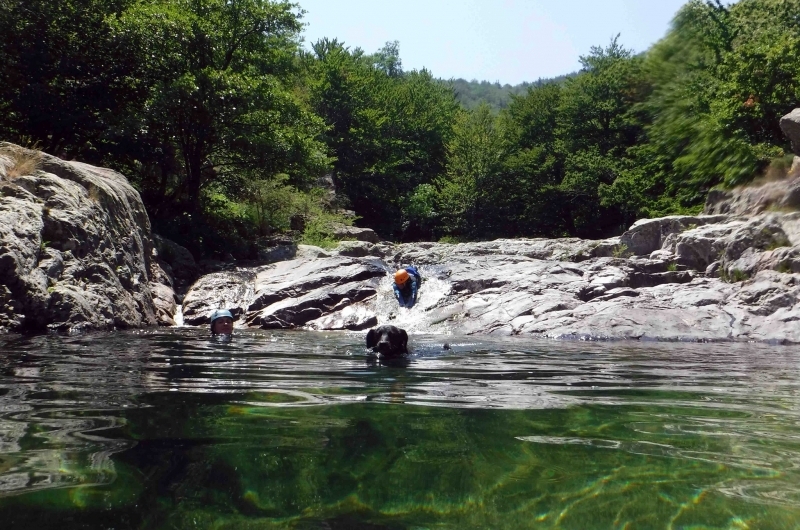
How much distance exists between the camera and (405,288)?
45.1ft

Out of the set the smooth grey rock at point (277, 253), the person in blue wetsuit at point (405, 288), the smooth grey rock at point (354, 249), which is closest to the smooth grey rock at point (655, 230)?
the person in blue wetsuit at point (405, 288)

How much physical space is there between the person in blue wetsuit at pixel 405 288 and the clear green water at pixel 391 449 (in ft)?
25.5

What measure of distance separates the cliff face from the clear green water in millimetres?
4189

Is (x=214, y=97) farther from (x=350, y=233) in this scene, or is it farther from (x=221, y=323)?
(x=221, y=323)

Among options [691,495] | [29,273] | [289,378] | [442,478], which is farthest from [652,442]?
[29,273]

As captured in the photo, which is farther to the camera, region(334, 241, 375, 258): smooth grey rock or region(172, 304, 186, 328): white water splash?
region(334, 241, 375, 258): smooth grey rock

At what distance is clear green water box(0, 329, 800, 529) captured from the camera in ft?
7.51

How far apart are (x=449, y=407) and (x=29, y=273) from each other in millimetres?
8033

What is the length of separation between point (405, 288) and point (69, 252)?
6.51 metres

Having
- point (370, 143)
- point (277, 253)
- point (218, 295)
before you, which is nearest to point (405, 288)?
point (218, 295)

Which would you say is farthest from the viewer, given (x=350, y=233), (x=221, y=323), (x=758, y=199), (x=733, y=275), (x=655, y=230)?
(x=350, y=233)

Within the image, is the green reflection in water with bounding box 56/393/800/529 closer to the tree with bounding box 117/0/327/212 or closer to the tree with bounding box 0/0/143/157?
the tree with bounding box 117/0/327/212

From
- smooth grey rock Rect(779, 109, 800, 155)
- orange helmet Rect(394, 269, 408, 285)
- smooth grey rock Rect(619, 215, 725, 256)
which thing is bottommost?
orange helmet Rect(394, 269, 408, 285)

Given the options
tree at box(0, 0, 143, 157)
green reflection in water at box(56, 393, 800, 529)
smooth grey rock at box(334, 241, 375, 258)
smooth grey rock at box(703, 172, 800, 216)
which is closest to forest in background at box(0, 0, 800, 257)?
tree at box(0, 0, 143, 157)
